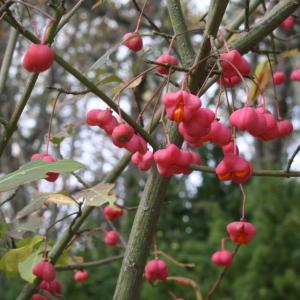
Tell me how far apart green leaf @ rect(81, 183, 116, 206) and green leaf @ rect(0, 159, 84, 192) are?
11 centimetres

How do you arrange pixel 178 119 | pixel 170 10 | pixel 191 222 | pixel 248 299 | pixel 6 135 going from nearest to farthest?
pixel 178 119 < pixel 6 135 < pixel 170 10 < pixel 248 299 < pixel 191 222

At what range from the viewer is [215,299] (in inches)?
148

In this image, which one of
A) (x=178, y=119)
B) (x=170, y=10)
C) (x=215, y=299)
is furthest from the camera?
(x=215, y=299)

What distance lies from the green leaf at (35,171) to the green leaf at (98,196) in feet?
0.37

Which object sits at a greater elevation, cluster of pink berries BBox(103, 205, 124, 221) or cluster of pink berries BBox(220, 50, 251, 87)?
→ cluster of pink berries BBox(220, 50, 251, 87)

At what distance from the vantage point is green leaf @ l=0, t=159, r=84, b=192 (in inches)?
36.5

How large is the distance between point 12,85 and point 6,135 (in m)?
4.47

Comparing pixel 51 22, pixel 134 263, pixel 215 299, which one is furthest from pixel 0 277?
pixel 51 22

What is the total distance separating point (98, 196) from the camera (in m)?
1.10

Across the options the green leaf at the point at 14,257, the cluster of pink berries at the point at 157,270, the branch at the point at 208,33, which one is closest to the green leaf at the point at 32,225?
the green leaf at the point at 14,257

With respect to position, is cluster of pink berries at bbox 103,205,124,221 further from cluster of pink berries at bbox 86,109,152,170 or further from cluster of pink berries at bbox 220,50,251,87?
cluster of pink berries at bbox 220,50,251,87

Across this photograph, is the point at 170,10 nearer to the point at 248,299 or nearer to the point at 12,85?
the point at 248,299

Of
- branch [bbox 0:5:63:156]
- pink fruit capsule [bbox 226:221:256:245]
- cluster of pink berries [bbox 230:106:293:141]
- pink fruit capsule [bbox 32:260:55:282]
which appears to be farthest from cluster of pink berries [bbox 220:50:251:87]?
pink fruit capsule [bbox 32:260:55:282]

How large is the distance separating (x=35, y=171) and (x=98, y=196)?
17 cm
